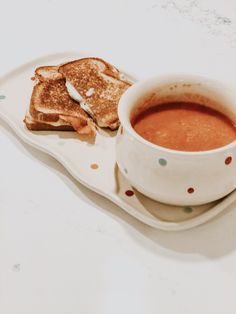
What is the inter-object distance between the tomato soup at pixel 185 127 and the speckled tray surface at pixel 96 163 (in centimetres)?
11

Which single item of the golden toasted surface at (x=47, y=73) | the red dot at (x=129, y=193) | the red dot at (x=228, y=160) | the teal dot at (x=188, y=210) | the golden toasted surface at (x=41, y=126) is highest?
the red dot at (x=228, y=160)

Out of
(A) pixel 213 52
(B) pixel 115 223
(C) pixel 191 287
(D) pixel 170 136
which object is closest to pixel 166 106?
(D) pixel 170 136

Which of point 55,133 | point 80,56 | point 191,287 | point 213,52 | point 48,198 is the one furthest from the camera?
point 213,52

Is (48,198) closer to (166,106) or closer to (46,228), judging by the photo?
(46,228)

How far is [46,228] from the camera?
825 millimetres

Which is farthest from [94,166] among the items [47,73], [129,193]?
[47,73]

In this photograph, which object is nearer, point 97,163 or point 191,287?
point 191,287

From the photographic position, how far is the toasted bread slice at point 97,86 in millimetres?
1004

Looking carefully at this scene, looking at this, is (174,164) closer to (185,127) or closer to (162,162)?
(162,162)

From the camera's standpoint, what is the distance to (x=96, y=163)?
3.01 feet

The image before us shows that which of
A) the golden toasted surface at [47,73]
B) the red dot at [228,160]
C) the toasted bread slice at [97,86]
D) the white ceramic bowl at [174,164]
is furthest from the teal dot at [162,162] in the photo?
the golden toasted surface at [47,73]

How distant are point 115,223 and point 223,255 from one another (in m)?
A: 0.20

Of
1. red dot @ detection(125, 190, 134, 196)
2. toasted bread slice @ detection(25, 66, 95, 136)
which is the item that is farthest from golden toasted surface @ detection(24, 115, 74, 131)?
red dot @ detection(125, 190, 134, 196)

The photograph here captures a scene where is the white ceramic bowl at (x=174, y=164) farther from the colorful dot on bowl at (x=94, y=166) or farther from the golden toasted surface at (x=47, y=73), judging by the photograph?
the golden toasted surface at (x=47, y=73)
